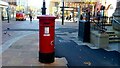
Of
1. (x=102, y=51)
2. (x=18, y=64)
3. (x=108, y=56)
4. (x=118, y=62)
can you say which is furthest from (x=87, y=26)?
(x=18, y=64)

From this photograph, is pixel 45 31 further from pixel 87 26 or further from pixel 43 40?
pixel 87 26

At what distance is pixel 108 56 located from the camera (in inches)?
434

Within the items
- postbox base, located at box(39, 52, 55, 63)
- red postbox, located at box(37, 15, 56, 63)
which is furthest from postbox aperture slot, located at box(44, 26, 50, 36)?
postbox base, located at box(39, 52, 55, 63)

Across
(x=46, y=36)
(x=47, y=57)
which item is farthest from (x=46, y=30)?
(x=47, y=57)

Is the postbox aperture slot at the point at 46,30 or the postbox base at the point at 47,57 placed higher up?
the postbox aperture slot at the point at 46,30

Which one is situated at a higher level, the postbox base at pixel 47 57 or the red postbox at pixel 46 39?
the red postbox at pixel 46 39

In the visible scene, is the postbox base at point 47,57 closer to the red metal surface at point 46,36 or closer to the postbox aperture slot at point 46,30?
the red metal surface at point 46,36

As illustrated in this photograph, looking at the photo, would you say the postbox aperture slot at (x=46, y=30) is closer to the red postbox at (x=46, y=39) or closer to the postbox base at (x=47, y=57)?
the red postbox at (x=46, y=39)

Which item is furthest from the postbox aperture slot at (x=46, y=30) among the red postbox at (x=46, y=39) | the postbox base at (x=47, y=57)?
the postbox base at (x=47, y=57)

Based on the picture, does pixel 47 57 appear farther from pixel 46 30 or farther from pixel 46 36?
pixel 46 30

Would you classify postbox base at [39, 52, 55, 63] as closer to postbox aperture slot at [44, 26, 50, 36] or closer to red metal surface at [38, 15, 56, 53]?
red metal surface at [38, 15, 56, 53]

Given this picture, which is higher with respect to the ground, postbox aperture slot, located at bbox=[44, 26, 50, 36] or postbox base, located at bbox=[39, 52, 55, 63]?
postbox aperture slot, located at bbox=[44, 26, 50, 36]

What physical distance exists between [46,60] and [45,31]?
0.93 metres

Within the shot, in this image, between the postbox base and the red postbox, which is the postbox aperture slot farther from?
the postbox base
